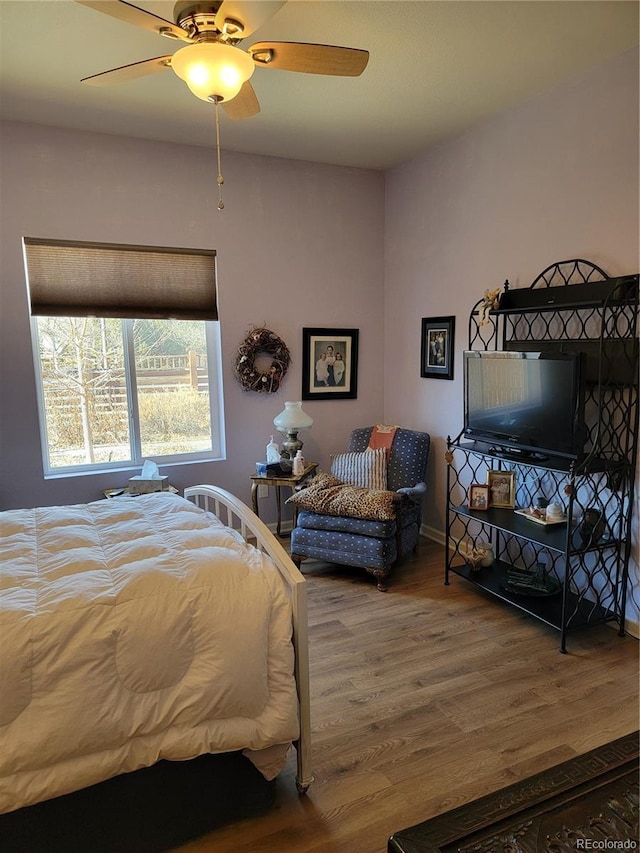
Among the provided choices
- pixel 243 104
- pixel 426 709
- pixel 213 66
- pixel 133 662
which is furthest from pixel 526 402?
pixel 133 662

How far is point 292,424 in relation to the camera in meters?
4.12

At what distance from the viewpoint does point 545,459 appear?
9.55 feet

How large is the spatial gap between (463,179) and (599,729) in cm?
336

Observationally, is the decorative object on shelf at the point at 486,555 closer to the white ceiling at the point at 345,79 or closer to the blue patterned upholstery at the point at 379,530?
the blue patterned upholstery at the point at 379,530

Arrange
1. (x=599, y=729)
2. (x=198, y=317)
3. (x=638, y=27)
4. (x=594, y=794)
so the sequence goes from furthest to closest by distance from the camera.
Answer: (x=198, y=317)
(x=638, y=27)
(x=599, y=729)
(x=594, y=794)

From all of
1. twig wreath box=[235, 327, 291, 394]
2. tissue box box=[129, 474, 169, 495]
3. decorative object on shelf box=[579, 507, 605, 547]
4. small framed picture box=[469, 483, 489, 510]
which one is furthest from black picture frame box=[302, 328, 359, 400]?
decorative object on shelf box=[579, 507, 605, 547]

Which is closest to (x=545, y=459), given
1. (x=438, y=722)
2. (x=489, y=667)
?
(x=489, y=667)

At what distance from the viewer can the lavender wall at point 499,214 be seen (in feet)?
8.99

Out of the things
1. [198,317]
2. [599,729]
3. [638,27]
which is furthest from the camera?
[198,317]

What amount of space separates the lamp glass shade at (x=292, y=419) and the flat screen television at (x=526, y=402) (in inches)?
49.8

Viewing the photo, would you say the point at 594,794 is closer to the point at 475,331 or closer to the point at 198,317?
the point at 475,331

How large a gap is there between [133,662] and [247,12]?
2082mm

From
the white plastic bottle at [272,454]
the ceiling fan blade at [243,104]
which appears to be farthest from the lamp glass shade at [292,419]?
the ceiling fan blade at [243,104]

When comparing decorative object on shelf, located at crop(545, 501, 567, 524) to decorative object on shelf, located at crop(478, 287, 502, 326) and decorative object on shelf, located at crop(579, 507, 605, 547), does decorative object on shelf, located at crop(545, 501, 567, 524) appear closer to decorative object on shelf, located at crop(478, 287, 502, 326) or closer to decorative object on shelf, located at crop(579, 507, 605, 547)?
decorative object on shelf, located at crop(579, 507, 605, 547)
